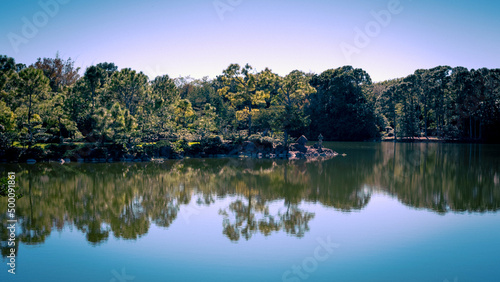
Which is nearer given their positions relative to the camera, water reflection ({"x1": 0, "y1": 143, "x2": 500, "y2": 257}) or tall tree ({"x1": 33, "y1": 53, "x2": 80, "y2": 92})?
water reflection ({"x1": 0, "y1": 143, "x2": 500, "y2": 257})

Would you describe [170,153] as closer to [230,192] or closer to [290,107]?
[290,107]

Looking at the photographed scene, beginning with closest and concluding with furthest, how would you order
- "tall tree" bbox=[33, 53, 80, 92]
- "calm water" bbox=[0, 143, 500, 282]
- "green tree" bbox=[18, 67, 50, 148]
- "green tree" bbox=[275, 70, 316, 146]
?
"calm water" bbox=[0, 143, 500, 282]
"green tree" bbox=[18, 67, 50, 148]
"green tree" bbox=[275, 70, 316, 146]
"tall tree" bbox=[33, 53, 80, 92]

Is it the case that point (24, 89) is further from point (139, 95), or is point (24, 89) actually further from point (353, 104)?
point (353, 104)

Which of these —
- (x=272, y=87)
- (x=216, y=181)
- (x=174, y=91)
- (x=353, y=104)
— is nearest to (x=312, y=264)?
(x=216, y=181)

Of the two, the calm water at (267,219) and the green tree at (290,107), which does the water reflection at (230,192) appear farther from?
the green tree at (290,107)

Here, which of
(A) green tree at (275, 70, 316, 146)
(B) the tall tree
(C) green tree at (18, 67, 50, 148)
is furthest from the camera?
(B) the tall tree

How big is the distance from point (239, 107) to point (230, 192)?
31.9m

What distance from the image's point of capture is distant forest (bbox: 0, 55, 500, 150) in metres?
29.3

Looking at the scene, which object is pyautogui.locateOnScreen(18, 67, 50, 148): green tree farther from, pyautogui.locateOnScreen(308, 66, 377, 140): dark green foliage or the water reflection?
pyautogui.locateOnScreen(308, 66, 377, 140): dark green foliage

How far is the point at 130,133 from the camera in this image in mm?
31141

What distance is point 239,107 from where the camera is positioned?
49500 millimetres

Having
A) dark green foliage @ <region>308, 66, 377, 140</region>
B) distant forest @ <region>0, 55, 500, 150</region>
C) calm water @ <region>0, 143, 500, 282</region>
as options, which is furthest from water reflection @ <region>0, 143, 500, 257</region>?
dark green foliage @ <region>308, 66, 377, 140</region>

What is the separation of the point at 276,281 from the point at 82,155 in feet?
82.8

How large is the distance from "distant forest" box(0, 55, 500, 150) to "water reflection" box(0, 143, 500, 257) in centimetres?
588
